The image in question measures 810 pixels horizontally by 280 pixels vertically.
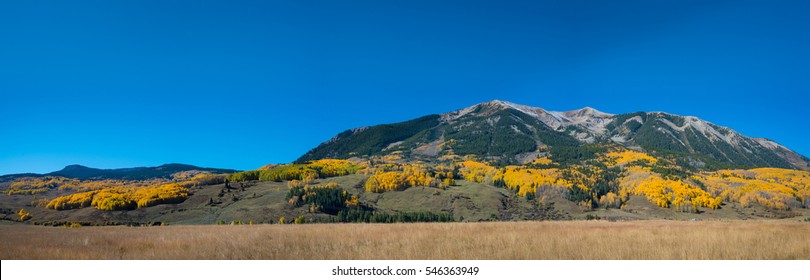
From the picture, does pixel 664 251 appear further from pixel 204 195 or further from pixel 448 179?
pixel 448 179

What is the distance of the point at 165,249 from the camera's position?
12.5m

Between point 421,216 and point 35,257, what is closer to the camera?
point 35,257

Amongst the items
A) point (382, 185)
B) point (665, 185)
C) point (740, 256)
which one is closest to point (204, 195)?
point (382, 185)

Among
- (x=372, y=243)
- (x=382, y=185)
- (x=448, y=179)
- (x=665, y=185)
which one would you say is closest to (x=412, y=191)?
(x=382, y=185)

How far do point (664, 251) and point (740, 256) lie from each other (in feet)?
5.66

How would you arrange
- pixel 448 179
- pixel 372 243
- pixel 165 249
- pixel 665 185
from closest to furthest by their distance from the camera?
pixel 165 249, pixel 372 243, pixel 665 185, pixel 448 179

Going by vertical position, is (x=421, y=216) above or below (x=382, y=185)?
below

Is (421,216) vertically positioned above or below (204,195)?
below

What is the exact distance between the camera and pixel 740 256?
1048 centimetres

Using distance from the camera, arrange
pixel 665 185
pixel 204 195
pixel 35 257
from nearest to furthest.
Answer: pixel 35 257 → pixel 204 195 → pixel 665 185
